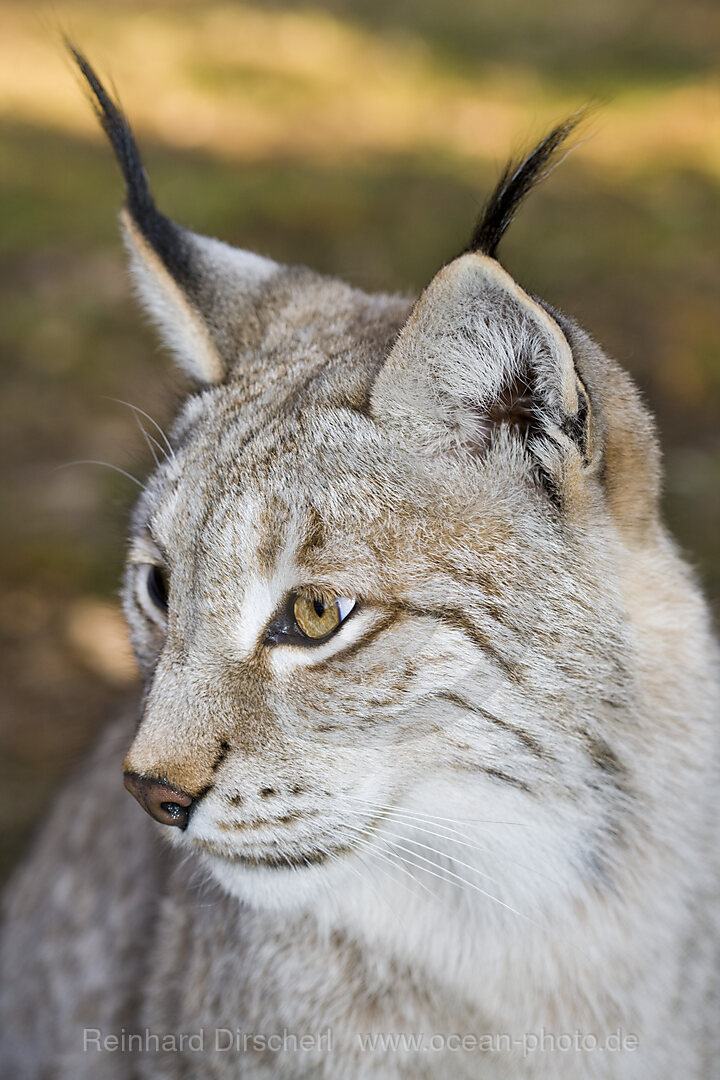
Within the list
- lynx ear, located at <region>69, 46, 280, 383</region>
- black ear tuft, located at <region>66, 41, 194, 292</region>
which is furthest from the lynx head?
black ear tuft, located at <region>66, 41, 194, 292</region>

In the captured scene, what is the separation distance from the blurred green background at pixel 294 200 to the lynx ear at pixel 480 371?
3.83 feet

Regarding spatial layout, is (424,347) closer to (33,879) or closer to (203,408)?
(203,408)

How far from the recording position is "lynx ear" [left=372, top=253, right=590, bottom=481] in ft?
6.53

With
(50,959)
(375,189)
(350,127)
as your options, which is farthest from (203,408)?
(350,127)

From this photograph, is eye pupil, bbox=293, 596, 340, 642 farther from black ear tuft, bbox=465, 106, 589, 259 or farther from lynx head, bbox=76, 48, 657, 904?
black ear tuft, bbox=465, 106, 589, 259

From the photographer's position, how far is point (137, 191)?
2.78 metres

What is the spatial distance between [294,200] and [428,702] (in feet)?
24.6

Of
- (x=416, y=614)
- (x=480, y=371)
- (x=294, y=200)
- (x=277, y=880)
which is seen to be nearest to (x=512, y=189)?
(x=480, y=371)

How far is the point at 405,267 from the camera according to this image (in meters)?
8.16

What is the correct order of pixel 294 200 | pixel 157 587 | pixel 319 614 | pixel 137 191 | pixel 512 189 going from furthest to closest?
pixel 294 200 < pixel 137 191 < pixel 157 587 < pixel 319 614 < pixel 512 189

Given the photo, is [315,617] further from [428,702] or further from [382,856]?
[382,856]

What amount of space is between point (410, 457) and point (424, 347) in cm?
24

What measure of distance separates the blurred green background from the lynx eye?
671mm

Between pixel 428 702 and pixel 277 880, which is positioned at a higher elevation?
pixel 428 702
